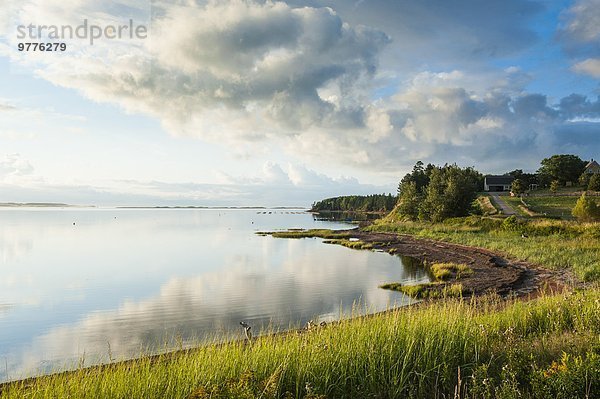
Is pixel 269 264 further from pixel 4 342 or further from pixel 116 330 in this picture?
pixel 4 342

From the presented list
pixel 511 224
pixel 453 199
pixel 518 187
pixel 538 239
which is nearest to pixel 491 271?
pixel 538 239

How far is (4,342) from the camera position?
62.8 feet

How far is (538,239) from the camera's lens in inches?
1654

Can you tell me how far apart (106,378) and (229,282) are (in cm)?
2845

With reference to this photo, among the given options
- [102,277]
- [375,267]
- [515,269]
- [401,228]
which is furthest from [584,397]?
[401,228]

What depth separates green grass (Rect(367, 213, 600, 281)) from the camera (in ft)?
99.8

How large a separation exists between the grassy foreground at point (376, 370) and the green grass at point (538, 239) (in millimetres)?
20950

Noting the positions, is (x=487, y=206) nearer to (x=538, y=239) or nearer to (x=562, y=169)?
(x=538, y=239)

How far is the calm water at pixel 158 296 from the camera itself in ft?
59.7

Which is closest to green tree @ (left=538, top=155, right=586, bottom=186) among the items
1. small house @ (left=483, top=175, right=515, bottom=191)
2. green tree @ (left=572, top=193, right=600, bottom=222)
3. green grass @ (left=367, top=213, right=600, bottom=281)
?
small house @ (left=483, top=175, right=515, bottom=191)

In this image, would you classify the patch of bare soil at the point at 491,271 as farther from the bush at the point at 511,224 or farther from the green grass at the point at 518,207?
the green grass at the point at 518,207

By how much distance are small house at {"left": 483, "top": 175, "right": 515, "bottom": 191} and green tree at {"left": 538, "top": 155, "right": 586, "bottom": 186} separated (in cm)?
772

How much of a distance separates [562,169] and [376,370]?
114 metres

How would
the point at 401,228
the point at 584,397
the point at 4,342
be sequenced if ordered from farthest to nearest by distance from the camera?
the point at 401,228, the point at 4,342, the point at 584,397
